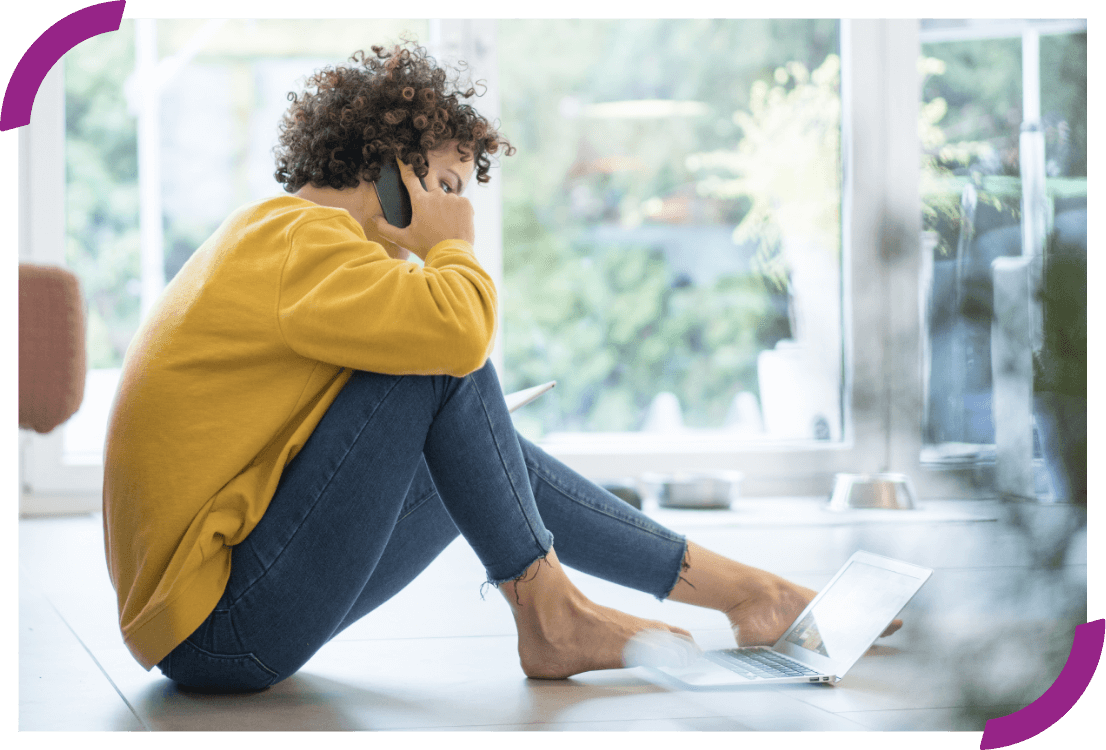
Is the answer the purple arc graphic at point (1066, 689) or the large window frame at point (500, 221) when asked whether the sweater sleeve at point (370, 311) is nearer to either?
the purple arc graphic at point (1066, 689)

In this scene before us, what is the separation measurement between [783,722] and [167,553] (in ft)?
2.00

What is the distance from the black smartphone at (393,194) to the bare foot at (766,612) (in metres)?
0.63

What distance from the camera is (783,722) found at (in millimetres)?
1002

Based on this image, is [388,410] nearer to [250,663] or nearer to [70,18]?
[250,663]

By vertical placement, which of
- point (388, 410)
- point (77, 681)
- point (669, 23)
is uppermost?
point (669, 23)

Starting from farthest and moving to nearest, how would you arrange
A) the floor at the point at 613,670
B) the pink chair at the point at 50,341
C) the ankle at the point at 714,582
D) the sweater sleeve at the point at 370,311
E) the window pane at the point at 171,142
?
the window pane at the point at 171,142, the pink chair at the point at 50,341, the ankle at the point at 714,582, the sweater sleeve at the point at 370,311, the floor at the point at 613,670

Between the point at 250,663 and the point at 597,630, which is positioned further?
the point at 597,630

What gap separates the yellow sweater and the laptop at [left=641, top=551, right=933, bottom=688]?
0.44 meters

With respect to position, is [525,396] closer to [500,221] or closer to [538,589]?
[538,589]

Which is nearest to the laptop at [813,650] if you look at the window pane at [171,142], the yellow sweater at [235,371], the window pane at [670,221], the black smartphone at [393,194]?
the yellow sweater at [235,371]

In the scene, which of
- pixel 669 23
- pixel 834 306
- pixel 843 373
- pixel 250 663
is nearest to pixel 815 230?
pixel 834 306

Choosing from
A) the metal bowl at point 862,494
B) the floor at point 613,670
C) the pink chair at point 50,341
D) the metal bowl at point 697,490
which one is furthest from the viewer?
the metal bowl at point 697,490

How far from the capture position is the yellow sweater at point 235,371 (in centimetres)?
100

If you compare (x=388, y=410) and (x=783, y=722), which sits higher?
(x=388, y=410)
